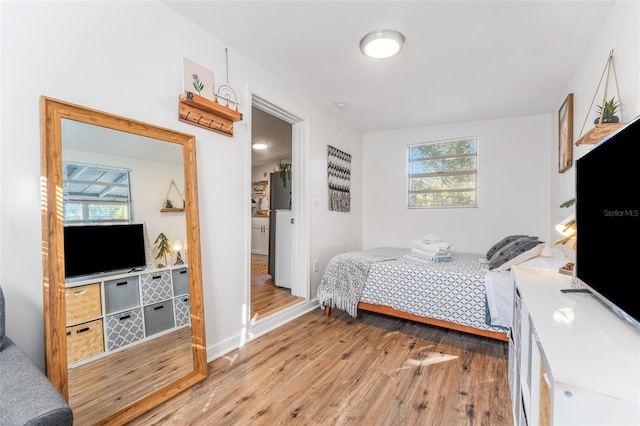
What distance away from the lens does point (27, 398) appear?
0.86 meters

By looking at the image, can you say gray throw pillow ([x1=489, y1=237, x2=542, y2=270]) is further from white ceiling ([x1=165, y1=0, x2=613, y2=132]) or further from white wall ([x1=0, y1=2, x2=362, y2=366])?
white wall ([x1=0, y1=2, x2=362, y2=366])

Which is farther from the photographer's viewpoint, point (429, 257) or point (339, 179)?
point (339, 179)

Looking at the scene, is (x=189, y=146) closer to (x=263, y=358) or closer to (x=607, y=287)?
(x=263, y=358)

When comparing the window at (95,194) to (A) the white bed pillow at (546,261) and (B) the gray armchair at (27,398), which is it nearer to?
(B) the gray armchair at (27,398)

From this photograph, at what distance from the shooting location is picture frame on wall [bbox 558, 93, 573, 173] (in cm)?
258

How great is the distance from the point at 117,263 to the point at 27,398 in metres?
0.94

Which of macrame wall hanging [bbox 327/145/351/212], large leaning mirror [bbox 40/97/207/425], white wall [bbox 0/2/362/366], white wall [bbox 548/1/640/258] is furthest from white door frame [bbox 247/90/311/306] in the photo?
white wall [bbox 548/1/640/258]

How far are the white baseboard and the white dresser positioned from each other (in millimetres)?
1892

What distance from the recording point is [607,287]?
108 cm

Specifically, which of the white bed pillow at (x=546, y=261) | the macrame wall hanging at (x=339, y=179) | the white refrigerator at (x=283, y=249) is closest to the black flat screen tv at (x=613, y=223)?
the white bed pillow at (x=546, y=261)

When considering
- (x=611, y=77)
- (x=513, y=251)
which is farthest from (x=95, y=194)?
(x=611, y=77)

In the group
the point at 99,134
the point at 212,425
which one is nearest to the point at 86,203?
the point at 99,134

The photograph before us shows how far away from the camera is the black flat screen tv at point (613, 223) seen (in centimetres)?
92

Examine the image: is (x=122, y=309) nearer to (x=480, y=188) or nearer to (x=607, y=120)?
(x=607, y=120)
